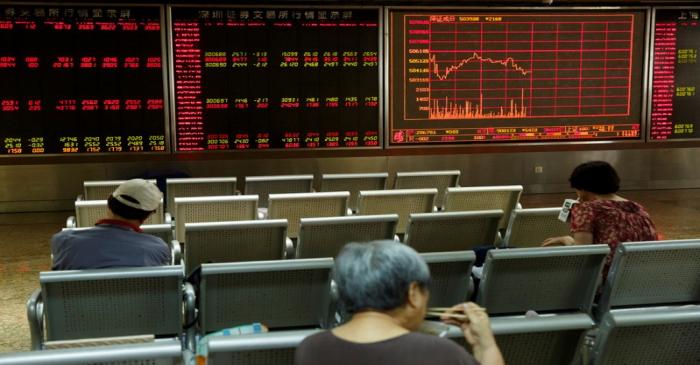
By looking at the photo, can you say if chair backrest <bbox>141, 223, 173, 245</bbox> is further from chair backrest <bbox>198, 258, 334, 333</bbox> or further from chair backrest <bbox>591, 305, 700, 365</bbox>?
chair backrest <bbox>591, 305, 700, 365</bbox>

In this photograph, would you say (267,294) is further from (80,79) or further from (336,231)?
(80,79)

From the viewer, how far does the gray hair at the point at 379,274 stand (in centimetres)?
164

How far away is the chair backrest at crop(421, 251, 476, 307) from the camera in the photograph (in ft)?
9.58

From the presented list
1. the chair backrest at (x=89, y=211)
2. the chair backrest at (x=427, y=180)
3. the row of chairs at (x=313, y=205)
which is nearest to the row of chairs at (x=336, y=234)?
the row of chairs at (x=313, y=205)

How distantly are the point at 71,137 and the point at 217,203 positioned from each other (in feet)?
14.4

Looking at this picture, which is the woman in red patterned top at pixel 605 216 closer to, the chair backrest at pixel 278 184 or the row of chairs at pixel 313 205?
the row of chairs at pixel 313 205

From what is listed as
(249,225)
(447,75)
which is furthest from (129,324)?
(447,75)

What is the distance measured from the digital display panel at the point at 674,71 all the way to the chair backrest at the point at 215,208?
664 centimetres

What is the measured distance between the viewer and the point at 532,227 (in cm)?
438

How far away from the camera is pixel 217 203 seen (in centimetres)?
466

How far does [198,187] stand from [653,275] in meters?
3.78

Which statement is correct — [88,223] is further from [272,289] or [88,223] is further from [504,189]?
[504,189]

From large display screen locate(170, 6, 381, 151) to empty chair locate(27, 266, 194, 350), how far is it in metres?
5.77

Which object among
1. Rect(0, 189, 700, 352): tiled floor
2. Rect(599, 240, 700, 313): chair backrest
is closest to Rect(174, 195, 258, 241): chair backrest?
Rect(0, 189, 700, 352): tiled floor
